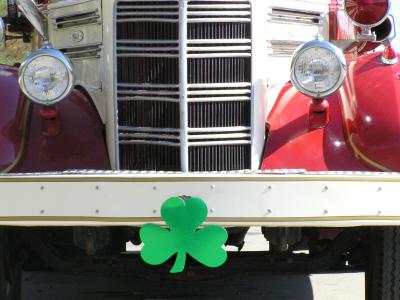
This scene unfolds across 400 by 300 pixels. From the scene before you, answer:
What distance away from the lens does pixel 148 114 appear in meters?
4.51

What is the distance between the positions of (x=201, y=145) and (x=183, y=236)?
0.72 meters

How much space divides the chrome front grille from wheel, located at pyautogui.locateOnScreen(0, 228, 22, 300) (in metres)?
0.76

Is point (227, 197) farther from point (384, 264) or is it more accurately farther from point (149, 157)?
point (384, 264)

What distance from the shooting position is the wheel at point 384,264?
14.5 ft

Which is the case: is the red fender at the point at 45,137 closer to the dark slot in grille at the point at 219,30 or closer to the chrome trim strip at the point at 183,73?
the chrome trim strip at the point at 183,73

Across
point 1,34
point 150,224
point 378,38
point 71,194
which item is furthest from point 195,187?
point 378,38

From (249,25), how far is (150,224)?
1305mm

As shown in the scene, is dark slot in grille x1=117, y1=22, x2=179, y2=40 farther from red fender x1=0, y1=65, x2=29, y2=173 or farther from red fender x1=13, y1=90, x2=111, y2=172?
red fender x1=0, y1=65, x2=29, y2=173

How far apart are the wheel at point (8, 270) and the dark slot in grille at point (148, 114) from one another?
902 millimetres

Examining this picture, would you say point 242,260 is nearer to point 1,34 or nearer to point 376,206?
point 376,206

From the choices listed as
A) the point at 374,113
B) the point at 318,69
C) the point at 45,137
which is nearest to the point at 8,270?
the point at 45,137

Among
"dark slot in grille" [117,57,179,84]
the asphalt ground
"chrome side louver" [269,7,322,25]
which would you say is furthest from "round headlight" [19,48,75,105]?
the asphalt ground

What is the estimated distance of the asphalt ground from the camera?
21.0ft

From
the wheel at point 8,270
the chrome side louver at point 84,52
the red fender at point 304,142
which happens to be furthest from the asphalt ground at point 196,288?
the red fender at point 304,142
